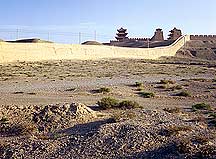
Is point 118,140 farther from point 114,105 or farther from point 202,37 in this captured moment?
point 202,37

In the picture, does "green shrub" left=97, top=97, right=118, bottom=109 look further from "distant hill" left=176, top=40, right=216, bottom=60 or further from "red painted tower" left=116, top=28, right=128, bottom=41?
"red painted tower" left=116, top=28, right=128, bottom=41

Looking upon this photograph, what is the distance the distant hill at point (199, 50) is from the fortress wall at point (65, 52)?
360 centimetres

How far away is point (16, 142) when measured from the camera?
14.0 m

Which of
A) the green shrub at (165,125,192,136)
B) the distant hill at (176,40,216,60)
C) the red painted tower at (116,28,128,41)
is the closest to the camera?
the green shrub at (165,125,192,136)

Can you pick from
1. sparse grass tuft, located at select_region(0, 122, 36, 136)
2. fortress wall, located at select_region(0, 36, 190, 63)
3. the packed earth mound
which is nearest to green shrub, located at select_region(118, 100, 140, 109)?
the packed earth mound

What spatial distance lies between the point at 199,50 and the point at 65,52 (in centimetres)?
4494

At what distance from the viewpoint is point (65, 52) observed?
73688 mm

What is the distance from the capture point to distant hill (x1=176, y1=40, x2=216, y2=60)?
335 feet

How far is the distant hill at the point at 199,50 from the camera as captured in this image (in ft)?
335

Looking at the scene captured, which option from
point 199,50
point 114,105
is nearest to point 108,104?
point 114,105

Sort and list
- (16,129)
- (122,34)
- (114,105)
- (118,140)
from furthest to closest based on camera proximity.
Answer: (122,34)
(114,105)
(16,129)
(118,140)

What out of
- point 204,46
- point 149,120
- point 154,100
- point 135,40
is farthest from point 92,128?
point 135,40

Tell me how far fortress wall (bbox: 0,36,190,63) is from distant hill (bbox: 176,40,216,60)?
142 inches

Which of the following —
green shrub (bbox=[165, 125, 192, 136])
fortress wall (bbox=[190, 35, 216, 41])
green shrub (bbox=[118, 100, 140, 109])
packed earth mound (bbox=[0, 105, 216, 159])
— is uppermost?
fortress wall (bbox=[190, 35, 216, 41])
